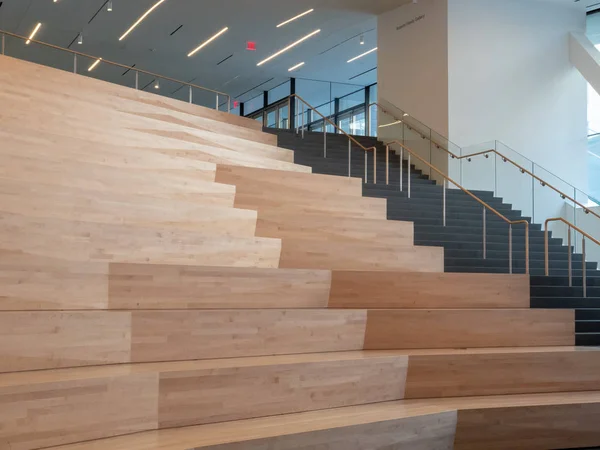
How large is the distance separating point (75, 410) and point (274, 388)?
951 mm

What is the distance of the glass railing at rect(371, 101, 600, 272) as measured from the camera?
7258mm

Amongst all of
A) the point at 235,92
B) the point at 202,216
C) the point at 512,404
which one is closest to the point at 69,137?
the point at 202,216

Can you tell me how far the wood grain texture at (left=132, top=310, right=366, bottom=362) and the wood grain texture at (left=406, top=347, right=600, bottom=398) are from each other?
41 cm

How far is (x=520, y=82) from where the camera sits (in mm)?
9609

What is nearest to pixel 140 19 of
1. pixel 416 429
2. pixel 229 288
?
pixel 229 288

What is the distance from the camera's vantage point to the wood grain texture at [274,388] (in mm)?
2953

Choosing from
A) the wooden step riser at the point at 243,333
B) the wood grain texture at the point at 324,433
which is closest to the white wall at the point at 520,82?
the wooden step riser at the point at 243,333

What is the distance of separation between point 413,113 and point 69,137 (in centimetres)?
639

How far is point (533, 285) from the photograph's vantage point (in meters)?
5.16

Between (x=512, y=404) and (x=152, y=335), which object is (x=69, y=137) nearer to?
(x=152, y=335)

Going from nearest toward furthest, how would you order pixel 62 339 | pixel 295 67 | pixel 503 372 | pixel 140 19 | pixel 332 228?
pixel 62 339, pixel 503 372, pixel 332 228, pixel 140 19, pixel 295 67

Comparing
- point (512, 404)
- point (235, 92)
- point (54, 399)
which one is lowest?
point (512, 404)

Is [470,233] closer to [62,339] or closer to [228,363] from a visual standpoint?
[228,363]

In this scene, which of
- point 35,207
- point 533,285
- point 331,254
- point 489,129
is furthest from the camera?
point 489,129
